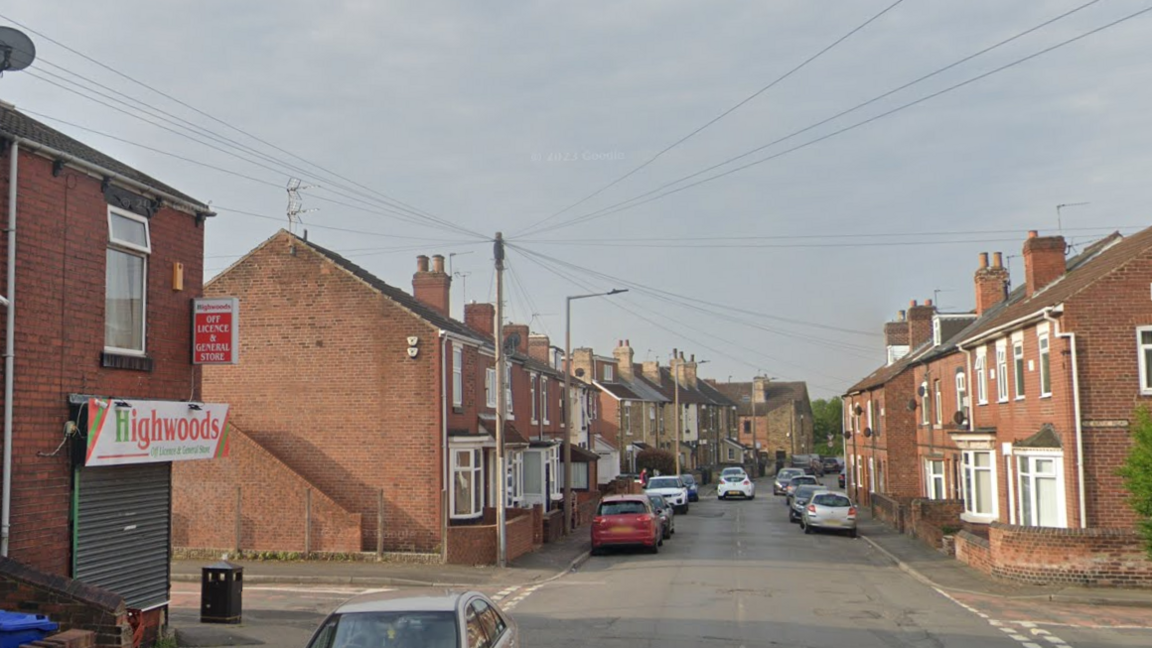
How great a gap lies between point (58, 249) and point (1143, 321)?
69.6 feet

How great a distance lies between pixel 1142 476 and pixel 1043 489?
449 centimetres

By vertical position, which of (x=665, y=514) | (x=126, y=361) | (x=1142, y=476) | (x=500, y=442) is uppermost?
(x=126, y=361)

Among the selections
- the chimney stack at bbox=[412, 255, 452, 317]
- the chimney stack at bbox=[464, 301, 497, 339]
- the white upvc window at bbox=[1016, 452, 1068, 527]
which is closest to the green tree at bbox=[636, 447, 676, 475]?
the chimney stack at bbox=[464, 301, 497, 339]

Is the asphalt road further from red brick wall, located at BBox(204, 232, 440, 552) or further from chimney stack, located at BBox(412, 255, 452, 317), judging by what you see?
chimney stack, located at BBox(412, 255, 452, 317)

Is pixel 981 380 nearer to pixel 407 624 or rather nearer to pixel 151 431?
pixel 151 431

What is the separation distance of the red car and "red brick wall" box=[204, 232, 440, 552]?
18.1 ft

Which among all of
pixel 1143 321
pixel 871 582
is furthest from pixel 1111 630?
pixel 1143 321

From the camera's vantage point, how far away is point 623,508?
28.6 meters

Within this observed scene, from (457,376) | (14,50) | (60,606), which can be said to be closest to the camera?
(60,606)

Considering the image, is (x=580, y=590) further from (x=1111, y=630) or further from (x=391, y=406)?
(x=1111, y=630)

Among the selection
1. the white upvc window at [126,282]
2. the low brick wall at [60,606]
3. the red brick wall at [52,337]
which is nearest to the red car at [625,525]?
the red brick wall at [52,337]

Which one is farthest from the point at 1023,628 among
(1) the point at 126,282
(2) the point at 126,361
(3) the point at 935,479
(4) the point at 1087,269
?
(3) the point at 935,479

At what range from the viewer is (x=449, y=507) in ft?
84.6

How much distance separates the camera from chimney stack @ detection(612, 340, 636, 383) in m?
74.9
